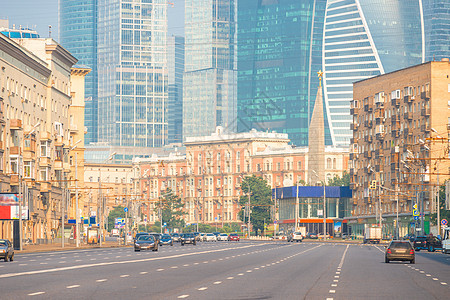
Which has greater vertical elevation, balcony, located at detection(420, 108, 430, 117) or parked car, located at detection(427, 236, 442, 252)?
balcony, located at detection(420, 108, 430, 117)

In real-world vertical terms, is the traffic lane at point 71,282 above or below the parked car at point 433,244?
above

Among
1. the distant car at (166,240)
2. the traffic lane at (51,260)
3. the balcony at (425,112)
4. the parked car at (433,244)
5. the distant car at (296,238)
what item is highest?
the balcony at (425,112)

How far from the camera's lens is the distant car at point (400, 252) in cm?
5603

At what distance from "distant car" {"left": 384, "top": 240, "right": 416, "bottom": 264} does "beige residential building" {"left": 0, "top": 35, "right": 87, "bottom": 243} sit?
4131cm

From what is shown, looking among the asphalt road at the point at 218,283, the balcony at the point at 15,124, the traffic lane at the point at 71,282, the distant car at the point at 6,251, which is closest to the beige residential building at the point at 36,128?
the balcony at the point at 15,124

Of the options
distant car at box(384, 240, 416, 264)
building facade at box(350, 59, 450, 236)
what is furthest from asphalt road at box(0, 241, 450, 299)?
building facade at box(350, 59, 450, 236)

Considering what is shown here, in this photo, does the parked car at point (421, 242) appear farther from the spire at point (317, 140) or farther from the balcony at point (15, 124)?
the spire at point (317, 140)

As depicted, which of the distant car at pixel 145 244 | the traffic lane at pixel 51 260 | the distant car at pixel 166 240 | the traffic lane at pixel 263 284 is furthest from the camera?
the distant car at pixel 166 240

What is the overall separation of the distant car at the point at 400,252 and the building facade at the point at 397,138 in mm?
72212

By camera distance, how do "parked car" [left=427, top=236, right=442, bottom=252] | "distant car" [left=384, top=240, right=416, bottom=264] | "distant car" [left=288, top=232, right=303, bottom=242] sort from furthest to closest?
"distant car" [left=288, top=232, right=303, bottom=242]
"parked car" [left=427, top=236, right=442, bottom=252]
"distant car" [left=384, top=240, right=416, bottom=264]

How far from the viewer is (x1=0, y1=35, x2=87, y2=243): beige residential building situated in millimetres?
100250

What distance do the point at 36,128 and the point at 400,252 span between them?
65.7m

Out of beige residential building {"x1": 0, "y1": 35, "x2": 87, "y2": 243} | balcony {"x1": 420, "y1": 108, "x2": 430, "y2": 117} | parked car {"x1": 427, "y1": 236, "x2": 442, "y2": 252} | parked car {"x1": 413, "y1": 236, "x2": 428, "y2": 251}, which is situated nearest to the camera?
parked car {"x1": 427, "y1": 236, "x2": 442, "y2": 252}

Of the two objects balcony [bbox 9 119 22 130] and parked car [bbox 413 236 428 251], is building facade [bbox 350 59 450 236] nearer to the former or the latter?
parked car [bbox 413 236 428 251]
